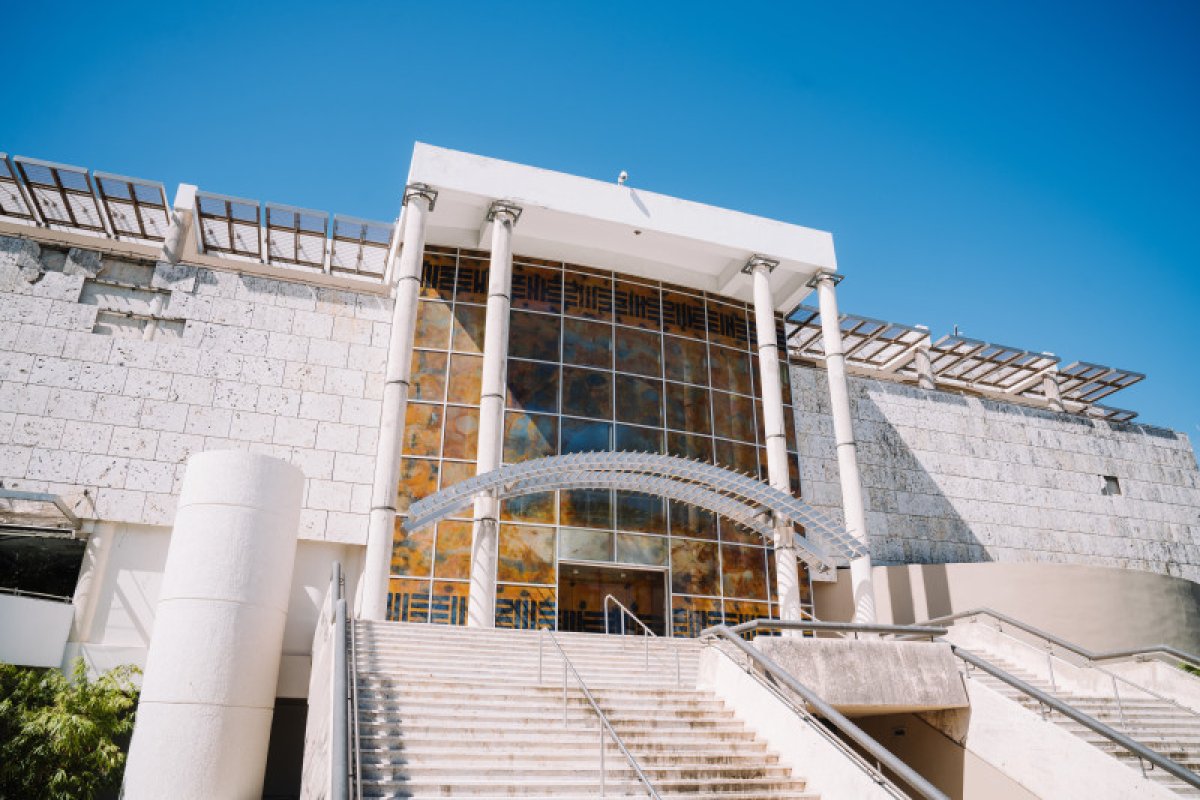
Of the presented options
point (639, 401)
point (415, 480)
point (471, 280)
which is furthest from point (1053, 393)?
point (415, 480)

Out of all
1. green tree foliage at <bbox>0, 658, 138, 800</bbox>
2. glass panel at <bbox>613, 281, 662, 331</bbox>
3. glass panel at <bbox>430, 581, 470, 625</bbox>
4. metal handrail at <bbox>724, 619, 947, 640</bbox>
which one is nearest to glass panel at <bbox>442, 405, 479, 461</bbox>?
Answer: glass panel at <bbox>430, 581, 470, 625</bbox>

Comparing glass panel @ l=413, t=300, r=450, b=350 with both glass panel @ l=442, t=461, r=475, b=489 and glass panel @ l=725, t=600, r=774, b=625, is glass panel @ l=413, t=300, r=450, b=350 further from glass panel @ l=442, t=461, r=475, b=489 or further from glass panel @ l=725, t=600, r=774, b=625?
glass panel @ l=725, t=600, r=774, b=625

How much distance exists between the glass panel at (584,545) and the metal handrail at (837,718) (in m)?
7.90

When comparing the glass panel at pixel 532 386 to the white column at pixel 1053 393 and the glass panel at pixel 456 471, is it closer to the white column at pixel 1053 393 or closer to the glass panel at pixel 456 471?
the glass panel at pixel 456 471

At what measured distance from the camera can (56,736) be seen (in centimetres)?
1302

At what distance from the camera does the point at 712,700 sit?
34.3ft

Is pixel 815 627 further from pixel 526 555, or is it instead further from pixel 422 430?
pixel 422 430

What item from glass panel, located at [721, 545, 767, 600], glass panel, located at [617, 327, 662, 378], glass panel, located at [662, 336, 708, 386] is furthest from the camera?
glass panel, located at [662, 336, 708, 386]

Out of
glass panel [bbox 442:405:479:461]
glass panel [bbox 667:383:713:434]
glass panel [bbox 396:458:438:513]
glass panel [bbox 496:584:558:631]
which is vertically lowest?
glass panel [bbox 496:584:558:631]

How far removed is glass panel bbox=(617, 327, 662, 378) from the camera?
21.5 metres

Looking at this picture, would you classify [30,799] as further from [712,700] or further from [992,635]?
[992,635]

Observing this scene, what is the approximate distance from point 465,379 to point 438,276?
2.97 meters

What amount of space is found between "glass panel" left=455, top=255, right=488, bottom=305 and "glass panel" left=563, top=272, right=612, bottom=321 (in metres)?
2.12

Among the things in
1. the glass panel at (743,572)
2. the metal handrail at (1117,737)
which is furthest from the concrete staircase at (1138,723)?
the glass panel at (743,572)
